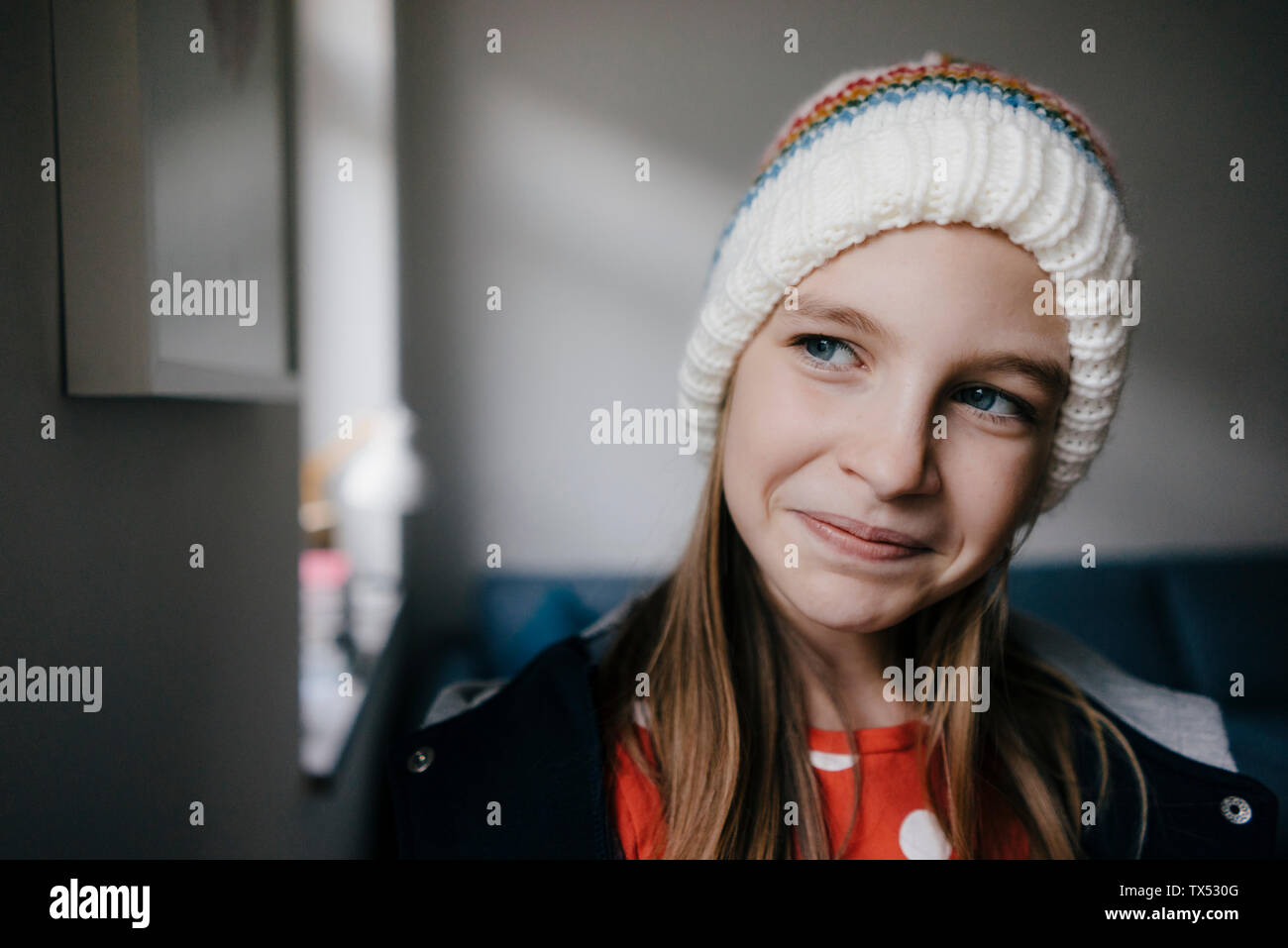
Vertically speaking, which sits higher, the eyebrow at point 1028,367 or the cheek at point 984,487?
the eyebrow at point 1028,367

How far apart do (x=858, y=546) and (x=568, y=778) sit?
0.24 metres

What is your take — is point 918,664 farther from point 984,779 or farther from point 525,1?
Result: point 525,1

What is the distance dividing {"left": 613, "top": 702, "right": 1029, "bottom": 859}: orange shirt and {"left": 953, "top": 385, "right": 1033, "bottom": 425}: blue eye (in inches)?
10.0

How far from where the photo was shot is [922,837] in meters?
0.52

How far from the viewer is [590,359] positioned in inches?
40.4

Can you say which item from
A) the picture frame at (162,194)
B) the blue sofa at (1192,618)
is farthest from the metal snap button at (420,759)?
the blue sofa at (1192,618)

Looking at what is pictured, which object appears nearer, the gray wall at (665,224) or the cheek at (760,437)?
the cheek at (760,437)

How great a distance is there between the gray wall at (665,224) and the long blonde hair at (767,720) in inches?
12.2

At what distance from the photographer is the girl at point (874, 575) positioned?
1.38 ft

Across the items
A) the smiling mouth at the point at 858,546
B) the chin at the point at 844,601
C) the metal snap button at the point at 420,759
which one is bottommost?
the metal snap button at the point at 420,759

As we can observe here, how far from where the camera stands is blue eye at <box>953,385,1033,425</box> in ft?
1.50

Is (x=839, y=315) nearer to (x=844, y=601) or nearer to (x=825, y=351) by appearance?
(x=825, y=351)

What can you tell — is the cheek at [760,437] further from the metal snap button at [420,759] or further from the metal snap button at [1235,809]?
the metal snap button at [1235,809]

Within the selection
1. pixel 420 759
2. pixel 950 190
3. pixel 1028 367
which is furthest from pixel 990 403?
pixel 420 759
